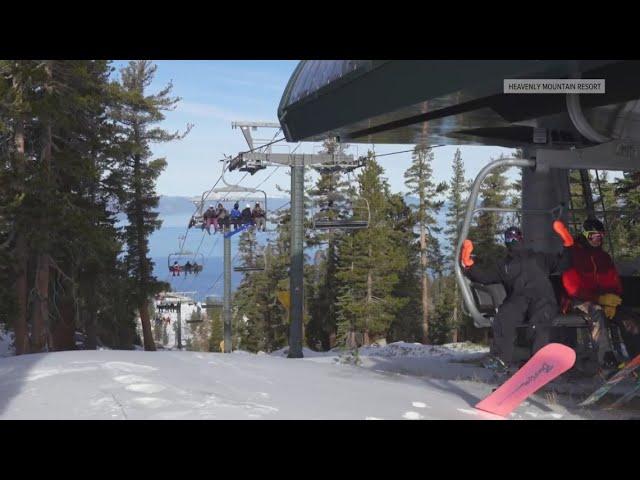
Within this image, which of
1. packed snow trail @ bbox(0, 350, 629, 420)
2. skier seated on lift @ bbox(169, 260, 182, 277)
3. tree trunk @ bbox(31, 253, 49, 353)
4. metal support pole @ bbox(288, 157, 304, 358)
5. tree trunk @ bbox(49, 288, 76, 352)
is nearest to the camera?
packed snow trail @ bbox(0, 350, 629, 420)

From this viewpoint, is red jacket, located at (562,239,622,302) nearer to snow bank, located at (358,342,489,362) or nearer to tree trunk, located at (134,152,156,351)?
snow bank, located at (358,342,489,362)

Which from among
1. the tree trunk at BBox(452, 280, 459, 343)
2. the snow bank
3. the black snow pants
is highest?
the black snow pants

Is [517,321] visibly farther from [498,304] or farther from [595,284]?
[595,284]

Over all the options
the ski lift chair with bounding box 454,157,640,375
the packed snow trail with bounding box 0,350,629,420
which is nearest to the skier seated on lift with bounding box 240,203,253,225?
the packed snow trail with bounding box 0,350,629,420

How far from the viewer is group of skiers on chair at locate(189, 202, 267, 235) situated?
A: 29.3 m

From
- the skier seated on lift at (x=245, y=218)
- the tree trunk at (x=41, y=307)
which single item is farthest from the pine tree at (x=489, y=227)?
the tree trunk at (x=41, y=307)

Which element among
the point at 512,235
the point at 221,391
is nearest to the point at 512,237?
the point at 512,235

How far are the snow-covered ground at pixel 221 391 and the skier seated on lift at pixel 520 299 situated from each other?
70 centimetres

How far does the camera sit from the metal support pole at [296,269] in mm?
20578

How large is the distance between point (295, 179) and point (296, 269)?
263 centimetres

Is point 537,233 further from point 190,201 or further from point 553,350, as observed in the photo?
point 190,201

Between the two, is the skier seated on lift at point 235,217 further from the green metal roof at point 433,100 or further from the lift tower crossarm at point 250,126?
the green metal roof at point 433,100

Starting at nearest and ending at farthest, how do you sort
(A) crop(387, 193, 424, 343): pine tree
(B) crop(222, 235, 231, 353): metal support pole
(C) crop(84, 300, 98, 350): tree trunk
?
(C) crop(84, 300, 98, 350): tree trunk, (B) crop(222, 235, 231, 353): metal support pole, (A) crop(387, 193, 424, 343): pine tree

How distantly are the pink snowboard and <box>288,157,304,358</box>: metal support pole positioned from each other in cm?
1286
